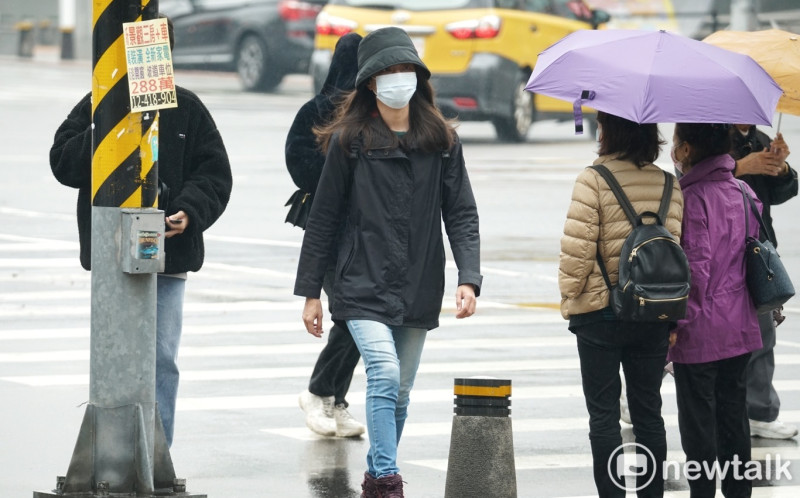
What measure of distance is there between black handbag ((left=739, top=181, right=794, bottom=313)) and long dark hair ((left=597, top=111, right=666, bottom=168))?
0.49m

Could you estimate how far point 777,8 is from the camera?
38344mm

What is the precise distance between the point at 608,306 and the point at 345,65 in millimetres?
2108

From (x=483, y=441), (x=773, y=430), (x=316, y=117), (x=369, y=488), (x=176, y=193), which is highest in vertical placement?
(x=316, y=117)

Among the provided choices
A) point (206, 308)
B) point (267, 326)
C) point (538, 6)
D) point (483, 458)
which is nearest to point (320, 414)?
point (483, 458)

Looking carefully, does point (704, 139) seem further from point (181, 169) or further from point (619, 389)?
point (181, 169)

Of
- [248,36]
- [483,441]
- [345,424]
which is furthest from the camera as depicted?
[248,36]

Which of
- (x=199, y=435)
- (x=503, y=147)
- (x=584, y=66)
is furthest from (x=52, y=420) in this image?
(x=503, y=147)

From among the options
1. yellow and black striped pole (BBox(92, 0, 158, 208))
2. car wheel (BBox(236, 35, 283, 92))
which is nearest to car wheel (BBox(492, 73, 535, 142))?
car wheel (BBox(236, 35, 283, 92))

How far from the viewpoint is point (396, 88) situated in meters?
6.52

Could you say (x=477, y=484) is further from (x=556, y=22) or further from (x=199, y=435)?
(x=556, y=22)

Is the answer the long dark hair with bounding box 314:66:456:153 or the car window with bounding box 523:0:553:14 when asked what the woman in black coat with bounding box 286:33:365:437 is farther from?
the car window with bounding box 523:0:553:14

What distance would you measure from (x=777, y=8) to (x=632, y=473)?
3268 cm

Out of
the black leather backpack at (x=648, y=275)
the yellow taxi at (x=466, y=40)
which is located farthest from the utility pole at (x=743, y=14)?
the black leather backpack at (x=648, y=275)

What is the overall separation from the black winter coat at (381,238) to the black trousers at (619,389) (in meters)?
0.60
